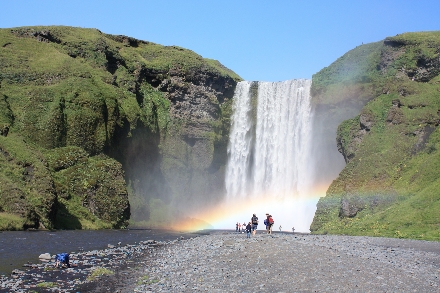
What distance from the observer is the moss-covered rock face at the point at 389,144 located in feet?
150

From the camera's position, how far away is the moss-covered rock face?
1801 inches

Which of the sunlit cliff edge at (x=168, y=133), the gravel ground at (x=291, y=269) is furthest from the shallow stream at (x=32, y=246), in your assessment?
the sunlit cliff edge at (x=168, y=133)

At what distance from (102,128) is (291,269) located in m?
60.4

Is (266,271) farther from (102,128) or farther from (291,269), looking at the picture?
(102,128)

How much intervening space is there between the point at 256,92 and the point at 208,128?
11.2 m

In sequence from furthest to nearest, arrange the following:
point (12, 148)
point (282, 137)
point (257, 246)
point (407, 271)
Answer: point (282, 137) → point (12, 148) → point (257, 246) → point (407, 271)

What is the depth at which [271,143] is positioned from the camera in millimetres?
87562

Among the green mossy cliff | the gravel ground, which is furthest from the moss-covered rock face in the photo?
the green mossy cliff

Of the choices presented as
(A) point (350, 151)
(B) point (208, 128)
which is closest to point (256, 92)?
(B) point (208, 128)

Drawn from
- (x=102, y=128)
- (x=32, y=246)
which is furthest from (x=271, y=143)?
(x=32, y=246)

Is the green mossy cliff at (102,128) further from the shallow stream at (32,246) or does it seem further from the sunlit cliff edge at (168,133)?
the shallow stream at (32,246)

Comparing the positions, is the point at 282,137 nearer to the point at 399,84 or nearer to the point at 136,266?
the point at 399,84

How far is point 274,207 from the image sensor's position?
82.9 metres

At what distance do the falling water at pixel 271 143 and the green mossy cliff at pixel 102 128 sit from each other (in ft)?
10.5
